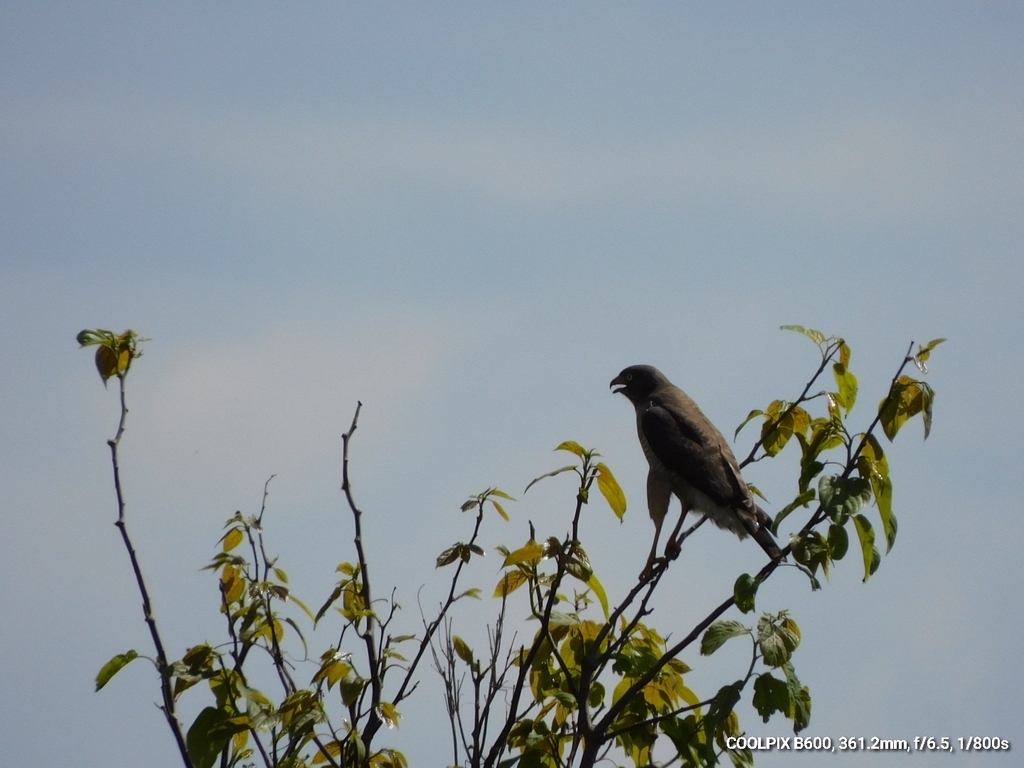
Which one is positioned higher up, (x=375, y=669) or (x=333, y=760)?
(x=375, y=669)

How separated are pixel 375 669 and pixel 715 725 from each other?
4.23 ft

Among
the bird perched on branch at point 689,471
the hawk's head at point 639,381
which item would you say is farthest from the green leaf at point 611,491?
the hawk's head at point 639,381

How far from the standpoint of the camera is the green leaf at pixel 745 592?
12.6 ft

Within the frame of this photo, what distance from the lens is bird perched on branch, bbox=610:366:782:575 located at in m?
7.02

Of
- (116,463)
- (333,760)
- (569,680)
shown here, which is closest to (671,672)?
(569,680)

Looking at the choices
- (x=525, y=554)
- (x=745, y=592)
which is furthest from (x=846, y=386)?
(x=525, y=554)

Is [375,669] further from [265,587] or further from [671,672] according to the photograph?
[671,672]

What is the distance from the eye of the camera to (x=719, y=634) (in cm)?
384

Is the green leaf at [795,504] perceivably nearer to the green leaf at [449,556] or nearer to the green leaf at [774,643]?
the green leaf at [774,643]

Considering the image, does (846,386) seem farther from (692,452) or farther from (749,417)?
(692,452)

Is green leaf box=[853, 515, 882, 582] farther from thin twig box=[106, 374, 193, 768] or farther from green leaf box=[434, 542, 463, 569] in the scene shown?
thin twig box=[106, 374, 193, 768]

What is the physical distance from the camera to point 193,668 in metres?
3.71

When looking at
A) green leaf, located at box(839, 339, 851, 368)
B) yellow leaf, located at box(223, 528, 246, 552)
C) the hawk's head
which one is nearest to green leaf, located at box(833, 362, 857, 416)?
green leaf, located at box(839, 339, 851, 368)

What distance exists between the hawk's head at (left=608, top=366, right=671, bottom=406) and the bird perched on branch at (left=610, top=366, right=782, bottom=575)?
53mm
